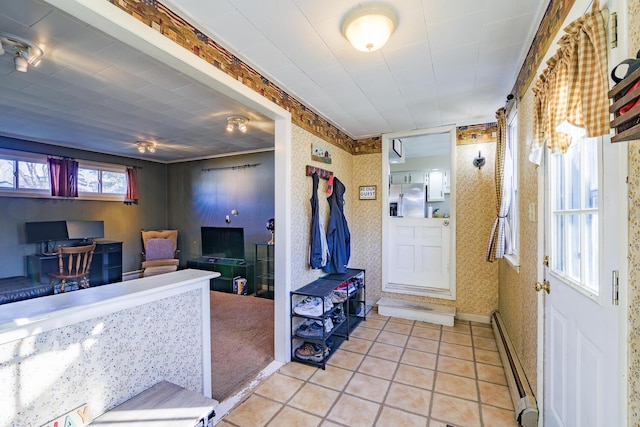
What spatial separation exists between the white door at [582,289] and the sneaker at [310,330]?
1.61 meters

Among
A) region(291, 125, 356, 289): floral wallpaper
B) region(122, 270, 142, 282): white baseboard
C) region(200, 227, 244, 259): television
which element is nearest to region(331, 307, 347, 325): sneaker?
region(291, 125, 356, 289): floral wallpaper

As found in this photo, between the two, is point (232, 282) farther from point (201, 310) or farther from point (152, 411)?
point (152, 411)

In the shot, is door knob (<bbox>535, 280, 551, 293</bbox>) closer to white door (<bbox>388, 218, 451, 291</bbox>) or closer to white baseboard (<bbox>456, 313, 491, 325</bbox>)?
white door (<bbox>388, 218, 451, 291</bbox>)

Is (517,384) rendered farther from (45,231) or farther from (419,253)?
(45,231)

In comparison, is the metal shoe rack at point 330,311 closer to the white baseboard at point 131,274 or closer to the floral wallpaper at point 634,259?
the floral wallpaper at point 634,259

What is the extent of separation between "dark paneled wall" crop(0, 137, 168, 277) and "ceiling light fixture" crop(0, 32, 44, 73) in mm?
3307

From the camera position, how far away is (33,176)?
4.25 metres

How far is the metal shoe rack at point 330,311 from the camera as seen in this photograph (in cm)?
247

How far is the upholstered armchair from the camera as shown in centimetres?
511

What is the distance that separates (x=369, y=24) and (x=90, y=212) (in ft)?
18.6

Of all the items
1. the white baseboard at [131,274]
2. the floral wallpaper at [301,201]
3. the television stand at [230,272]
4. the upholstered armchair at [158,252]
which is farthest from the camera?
the white baseboard at [131,274]

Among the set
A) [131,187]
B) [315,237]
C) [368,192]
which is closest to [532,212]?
[315,237]

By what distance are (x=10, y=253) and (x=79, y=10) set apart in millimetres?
4761

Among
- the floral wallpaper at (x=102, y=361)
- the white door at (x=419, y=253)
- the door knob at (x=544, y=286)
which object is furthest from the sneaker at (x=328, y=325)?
the door knob at (x=544, y=286)
